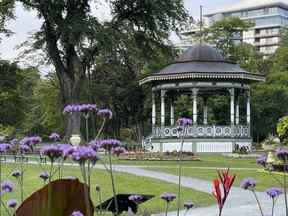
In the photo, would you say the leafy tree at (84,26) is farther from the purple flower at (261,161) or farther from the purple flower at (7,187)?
the purple flower at (7,187)

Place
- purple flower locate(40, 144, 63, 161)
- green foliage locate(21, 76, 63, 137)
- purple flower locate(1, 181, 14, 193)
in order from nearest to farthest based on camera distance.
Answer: purple flower locate(40, 144, 63, 161)
purple flower locate(1, 181, 14, 193)
green foliage locate(21, 76, 63, 137)

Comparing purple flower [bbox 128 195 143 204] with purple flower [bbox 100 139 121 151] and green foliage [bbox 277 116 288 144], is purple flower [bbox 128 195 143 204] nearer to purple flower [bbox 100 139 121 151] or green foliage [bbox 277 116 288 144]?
purple flower [bbox 100 139 121 151]

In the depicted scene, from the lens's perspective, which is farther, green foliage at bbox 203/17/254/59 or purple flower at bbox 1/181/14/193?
green foliage at bbox 203/17/254/59

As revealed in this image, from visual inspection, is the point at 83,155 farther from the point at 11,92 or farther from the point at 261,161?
the point at 11,92

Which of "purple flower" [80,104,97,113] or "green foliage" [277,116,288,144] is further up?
"green foliage" [277,116,288,144]

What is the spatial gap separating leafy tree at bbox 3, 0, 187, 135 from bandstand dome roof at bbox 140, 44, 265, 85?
6.38 feet

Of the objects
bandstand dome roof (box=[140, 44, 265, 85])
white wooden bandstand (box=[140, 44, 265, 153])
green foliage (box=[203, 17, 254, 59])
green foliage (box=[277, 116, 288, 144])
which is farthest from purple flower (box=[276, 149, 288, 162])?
green foliage (box=[203, 17, 254, 59])

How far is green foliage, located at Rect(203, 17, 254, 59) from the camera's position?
52688 millimetres

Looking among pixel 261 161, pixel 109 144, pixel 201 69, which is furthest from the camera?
pixel 201 69

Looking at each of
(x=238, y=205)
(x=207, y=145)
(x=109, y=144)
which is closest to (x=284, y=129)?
(x=238, y=205)

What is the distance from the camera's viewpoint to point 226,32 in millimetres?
53219

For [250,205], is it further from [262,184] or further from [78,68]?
[78,68]

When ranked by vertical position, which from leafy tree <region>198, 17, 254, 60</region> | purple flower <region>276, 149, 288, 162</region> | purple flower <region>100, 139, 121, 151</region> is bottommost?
purple flower <region>276, 149, 288, 162</region>

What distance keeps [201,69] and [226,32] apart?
16646 mm
